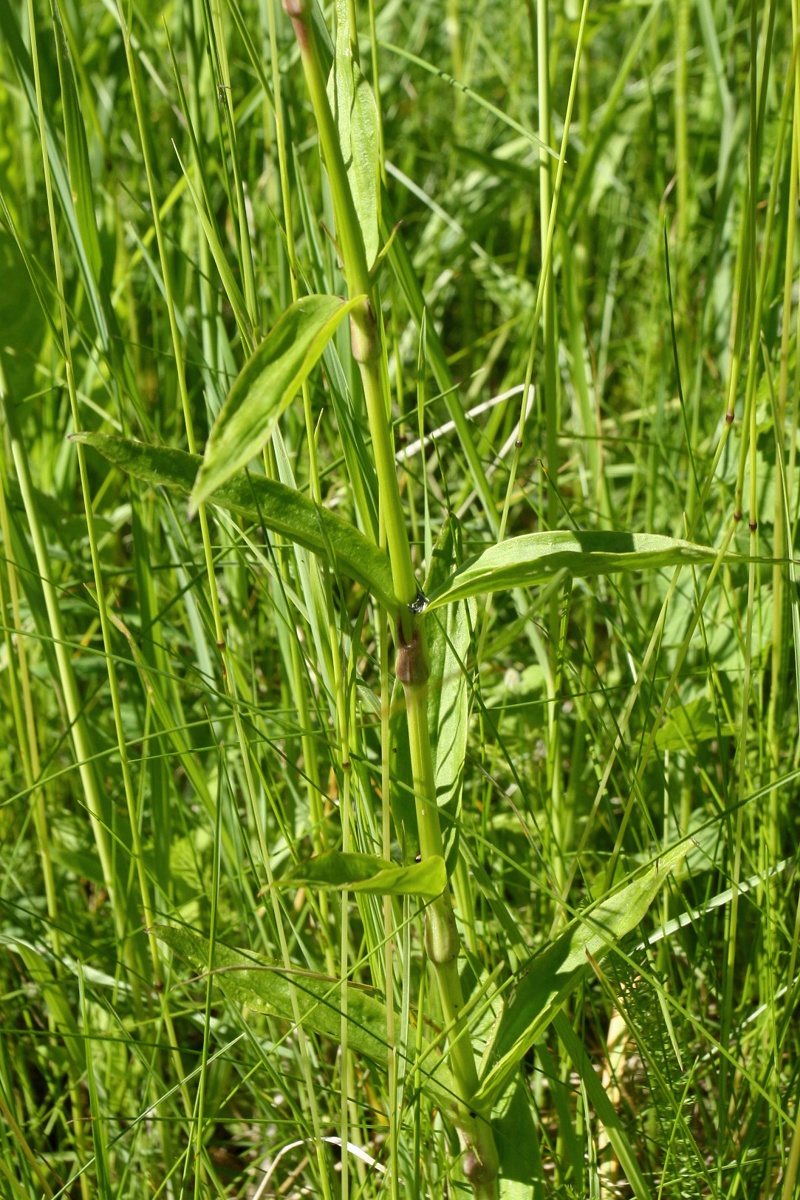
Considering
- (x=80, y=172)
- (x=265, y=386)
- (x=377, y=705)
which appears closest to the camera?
(x=265, y=386)

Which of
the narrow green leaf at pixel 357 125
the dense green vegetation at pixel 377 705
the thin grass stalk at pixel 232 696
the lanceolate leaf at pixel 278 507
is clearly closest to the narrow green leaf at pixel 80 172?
the dense green vegetation at pixel 377 705

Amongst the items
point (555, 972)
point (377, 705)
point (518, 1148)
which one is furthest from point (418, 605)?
point (518, 1148)

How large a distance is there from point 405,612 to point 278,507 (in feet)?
0.31

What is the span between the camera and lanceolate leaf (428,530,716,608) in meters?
0.54

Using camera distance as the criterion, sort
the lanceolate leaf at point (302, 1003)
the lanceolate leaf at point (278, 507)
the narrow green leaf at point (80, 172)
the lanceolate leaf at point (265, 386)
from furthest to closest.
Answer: the narrow green leaf at point (80, 172)
the lanceolate leaf at point (302, 1003)
the lanceolate leaf at point (278, 507)
the lanceolate leaf at point (265, 386)

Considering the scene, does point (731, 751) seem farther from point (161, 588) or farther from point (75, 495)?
point (75, 495)

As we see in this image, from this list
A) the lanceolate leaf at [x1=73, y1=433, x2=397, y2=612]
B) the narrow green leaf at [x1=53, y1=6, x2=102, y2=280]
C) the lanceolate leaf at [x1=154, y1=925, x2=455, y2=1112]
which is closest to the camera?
the lanceolate leaf at [x1=73, y1=433, x2=397, y2=612]

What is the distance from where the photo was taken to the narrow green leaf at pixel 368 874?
52 cm

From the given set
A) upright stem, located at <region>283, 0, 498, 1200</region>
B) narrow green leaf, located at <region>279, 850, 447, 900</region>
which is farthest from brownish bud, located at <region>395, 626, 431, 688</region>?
A: narrow green leaf, located at <region>279, 850, 447, 900</region>

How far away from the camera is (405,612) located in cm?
61

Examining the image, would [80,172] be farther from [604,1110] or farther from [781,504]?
[604,1110]

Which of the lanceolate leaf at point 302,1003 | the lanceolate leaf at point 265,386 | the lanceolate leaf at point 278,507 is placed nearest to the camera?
the lanceolate leaf at point 265,386

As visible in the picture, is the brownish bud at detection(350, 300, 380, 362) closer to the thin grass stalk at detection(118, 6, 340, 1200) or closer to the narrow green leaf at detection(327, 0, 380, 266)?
the narrow green leaf at detection(327, 0, 380, 266)

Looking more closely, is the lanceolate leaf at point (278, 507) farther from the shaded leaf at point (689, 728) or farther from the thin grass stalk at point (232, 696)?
the shaded leaf at point (689, 728)
